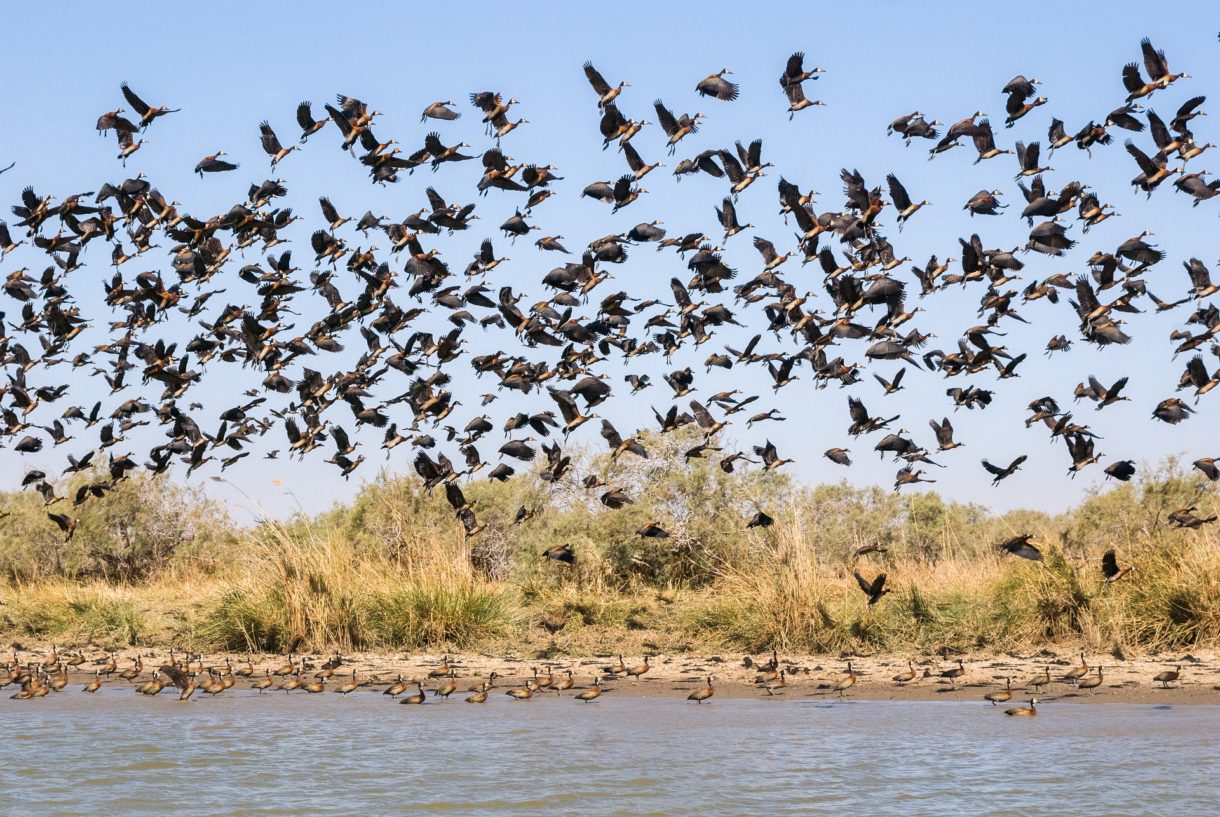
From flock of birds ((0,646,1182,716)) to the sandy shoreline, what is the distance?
0.05 metres

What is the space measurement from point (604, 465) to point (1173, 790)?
18.2 m

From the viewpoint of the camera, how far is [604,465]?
92.2 feet

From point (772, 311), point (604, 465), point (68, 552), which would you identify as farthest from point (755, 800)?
point (68, 552)

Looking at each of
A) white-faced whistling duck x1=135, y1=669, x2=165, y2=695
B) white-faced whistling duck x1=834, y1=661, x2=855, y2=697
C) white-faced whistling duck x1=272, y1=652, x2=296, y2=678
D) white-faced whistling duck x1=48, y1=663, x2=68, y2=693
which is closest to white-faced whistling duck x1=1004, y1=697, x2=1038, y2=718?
white-faced whistling duck x1=834, y1=661, x2=855, y2=697

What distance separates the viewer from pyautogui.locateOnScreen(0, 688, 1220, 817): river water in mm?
10672

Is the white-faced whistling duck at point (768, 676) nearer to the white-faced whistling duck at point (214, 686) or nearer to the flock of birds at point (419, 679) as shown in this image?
the flock of birds at point (419, 679)

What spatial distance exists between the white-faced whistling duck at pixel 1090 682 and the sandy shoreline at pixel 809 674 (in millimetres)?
67

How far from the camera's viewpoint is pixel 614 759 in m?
12.3

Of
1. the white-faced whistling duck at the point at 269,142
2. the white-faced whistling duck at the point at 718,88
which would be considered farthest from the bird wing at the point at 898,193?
the white-faced whistling duck at the point at 269,142

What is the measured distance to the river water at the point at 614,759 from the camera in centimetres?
1067

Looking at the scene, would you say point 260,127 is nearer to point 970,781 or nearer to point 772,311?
point 772,311

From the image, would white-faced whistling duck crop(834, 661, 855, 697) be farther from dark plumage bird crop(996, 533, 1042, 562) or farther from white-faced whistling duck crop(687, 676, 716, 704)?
dark plumage bird crop(996, 533, 1042, 562)

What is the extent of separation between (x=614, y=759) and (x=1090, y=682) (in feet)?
19.2

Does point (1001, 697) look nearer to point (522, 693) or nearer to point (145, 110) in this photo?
point (522, 693)
